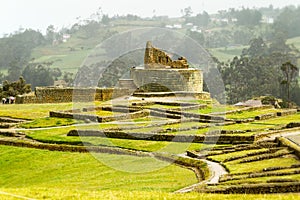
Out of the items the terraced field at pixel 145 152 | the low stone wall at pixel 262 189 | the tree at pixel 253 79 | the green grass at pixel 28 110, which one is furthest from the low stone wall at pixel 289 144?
the tree at pixel 253 79

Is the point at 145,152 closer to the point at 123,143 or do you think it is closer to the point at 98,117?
the point at 123,143

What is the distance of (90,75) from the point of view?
106938 millimetres

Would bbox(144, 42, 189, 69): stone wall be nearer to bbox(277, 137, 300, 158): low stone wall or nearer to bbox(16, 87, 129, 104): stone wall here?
bbox(16, 87, 129, 104): stone wall

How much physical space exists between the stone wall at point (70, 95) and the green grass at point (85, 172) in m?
20.7

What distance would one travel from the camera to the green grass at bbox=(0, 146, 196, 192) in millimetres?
18984

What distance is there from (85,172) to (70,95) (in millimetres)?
26363

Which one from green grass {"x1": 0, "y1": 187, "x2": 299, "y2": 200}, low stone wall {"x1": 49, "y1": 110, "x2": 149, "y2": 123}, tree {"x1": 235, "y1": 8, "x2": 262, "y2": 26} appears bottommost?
green grass {"x1": 0, "y1": 187, "x2": 299, "y2": 200}

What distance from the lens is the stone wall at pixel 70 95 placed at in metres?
46.8

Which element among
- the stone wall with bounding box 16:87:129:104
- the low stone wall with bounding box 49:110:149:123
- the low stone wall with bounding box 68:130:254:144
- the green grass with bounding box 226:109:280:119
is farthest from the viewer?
the stone wall with bounding box 16:87:129:104

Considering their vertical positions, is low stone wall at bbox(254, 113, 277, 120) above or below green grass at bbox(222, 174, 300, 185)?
above

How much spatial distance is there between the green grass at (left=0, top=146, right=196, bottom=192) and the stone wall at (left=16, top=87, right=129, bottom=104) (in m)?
20.7

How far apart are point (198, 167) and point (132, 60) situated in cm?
7834

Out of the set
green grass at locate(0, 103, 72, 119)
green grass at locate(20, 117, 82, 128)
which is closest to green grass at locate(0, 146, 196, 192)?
green grass at locate(20, 117, 82, 128)

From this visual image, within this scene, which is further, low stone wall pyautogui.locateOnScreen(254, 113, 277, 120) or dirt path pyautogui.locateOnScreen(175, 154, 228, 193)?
low stone wall pyautogui.locateOnScreen(254, 113, 277, 120)
